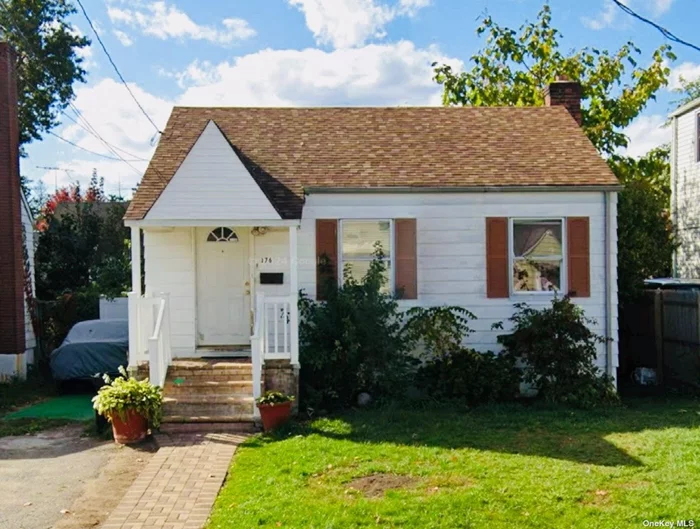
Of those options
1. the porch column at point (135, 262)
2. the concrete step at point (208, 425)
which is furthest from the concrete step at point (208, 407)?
the porch column at point (135, 262)

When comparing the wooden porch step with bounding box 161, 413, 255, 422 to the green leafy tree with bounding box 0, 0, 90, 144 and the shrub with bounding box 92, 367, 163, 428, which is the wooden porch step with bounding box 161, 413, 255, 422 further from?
the green leafy tree with bounding box 0, 0, 90, 144

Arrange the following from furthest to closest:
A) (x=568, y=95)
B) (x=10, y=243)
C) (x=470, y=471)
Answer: (x=568, y=95) < (x=10, y=243) < (x=470, y=471)

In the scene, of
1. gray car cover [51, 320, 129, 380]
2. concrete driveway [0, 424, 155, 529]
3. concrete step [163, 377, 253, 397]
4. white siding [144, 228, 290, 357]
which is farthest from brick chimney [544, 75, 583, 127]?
concrete driveway [0, 424, 155, 529]

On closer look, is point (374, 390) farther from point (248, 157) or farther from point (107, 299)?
point (107, 299)

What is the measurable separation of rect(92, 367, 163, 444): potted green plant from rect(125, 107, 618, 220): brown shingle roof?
287 centimetres

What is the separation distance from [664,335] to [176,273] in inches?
366

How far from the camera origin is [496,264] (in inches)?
503

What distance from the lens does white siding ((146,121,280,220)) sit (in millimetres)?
11266

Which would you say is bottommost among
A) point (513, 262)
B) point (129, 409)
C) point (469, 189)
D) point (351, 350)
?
point (129, 409)

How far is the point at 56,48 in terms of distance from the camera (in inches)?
1121

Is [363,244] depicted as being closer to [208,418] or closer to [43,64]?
[208,418]

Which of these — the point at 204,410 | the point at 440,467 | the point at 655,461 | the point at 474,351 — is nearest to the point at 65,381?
the point at 204,410

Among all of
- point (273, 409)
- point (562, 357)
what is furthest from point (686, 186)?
point (273, 409)

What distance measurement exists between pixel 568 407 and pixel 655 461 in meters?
3.52
